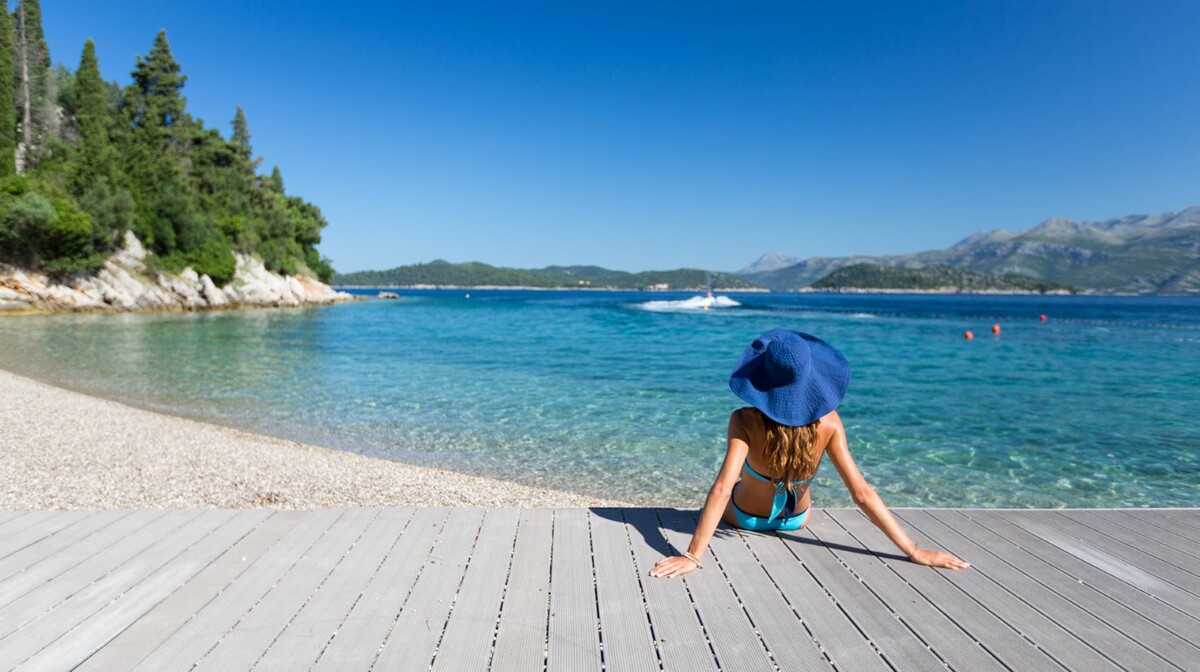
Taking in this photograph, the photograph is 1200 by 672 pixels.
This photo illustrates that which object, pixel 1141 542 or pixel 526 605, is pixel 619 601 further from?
pixel 1141 542

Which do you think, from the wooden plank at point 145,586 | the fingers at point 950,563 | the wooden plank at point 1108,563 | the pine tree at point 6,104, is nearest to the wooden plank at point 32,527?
the wooden plank at point 145,586

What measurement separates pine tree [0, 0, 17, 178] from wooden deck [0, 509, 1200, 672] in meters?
57.7

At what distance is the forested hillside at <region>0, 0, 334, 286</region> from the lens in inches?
1676

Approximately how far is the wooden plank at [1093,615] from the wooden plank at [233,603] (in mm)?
4388

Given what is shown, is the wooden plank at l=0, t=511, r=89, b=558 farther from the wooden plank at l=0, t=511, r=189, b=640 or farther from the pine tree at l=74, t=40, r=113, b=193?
the pine tree at l=74, t=40, r=113, b=193

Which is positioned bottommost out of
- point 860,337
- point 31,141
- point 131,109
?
point 860,337

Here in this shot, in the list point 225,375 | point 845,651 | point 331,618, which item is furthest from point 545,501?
point 225,375

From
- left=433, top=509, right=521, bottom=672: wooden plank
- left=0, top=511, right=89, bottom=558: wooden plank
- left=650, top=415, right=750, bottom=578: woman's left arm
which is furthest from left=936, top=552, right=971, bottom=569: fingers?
left=0, top=511, right=89, bottom=558: wooden plank

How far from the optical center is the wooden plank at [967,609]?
3.04 metres

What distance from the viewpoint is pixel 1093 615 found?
136 inches

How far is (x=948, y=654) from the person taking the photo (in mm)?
3064

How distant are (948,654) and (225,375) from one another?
19419mm

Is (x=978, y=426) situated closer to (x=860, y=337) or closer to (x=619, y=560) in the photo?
(x=619, y=560)

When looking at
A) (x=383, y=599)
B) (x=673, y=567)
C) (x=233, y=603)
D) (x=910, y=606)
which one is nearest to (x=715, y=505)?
(x=673, y=567)
